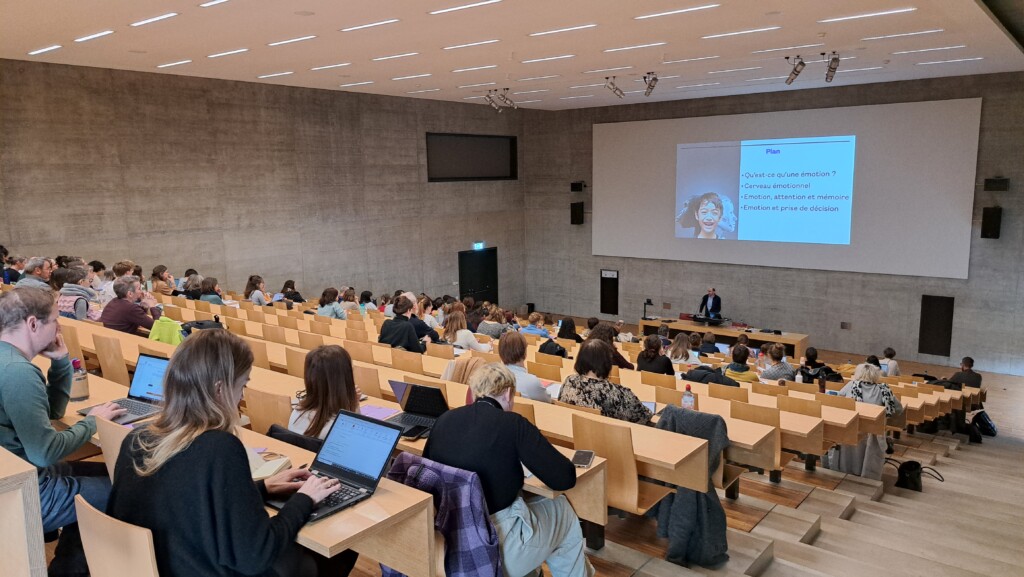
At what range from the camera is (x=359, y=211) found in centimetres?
1593

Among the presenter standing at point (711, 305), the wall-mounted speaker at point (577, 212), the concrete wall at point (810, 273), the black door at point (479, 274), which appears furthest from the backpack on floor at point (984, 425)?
the black door at point (479, 274)

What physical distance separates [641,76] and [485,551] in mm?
11188

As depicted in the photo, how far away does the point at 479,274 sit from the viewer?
19.1 meters

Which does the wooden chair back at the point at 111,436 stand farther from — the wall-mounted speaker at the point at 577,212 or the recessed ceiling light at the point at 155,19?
the wall-mounted speaker at the point at 577,212

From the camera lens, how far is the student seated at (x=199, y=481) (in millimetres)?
1992

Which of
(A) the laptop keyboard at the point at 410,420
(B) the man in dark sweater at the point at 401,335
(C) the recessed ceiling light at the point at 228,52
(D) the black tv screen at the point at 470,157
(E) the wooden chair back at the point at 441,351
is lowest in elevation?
(E) the wooden chair back at the point at 441,351

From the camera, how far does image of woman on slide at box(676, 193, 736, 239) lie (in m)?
16.6

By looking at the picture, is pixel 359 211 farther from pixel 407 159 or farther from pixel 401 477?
pixel 401 477

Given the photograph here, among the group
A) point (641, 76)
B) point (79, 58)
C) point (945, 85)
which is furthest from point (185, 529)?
point (945, 85)

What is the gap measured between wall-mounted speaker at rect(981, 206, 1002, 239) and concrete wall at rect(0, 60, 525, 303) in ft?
36.2

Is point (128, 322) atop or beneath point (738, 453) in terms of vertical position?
atop

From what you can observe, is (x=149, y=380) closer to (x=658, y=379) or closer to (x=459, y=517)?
(x=459, y=517)

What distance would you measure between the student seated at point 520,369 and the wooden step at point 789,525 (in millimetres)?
1648

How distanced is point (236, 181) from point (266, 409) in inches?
429
